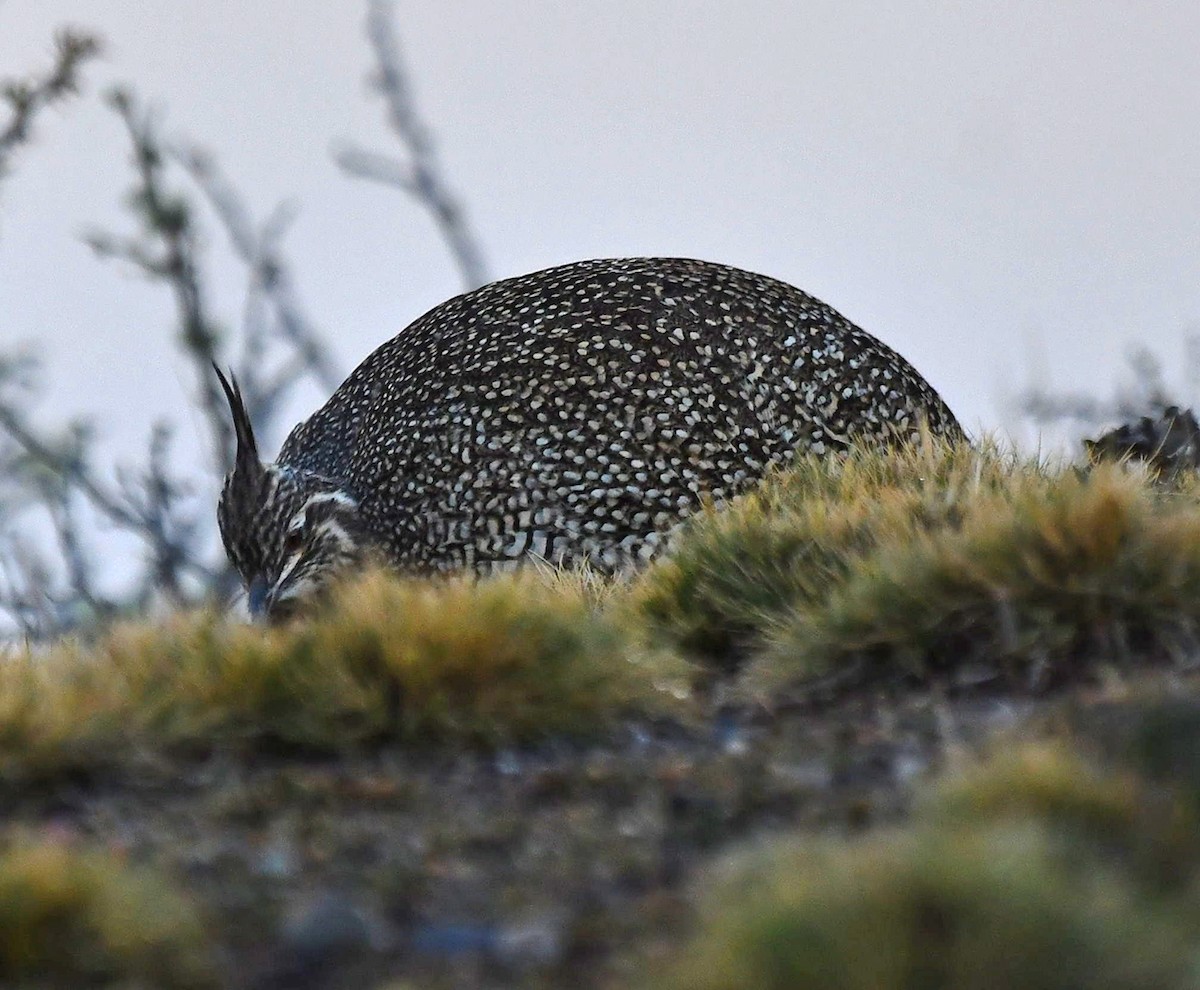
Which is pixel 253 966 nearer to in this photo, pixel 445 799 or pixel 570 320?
pixel 445 799

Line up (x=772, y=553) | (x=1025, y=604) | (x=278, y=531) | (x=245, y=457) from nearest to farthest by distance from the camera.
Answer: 1. (x=1025, y=604)
2. (x=772, y=553)
3. (x=278, y=531)
4. (x=245, y=457)

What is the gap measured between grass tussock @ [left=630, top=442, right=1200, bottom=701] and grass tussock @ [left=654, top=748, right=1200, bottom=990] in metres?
1.70

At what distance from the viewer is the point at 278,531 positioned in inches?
272

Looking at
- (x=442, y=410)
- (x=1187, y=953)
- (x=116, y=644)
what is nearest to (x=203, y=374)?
(x=442, y=410)

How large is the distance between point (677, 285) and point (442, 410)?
1108 mm

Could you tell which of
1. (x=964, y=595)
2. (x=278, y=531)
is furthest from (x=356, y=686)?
(x=278, y=531)

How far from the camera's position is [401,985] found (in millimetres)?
2500

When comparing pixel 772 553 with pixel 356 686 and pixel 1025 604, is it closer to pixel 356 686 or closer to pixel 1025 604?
pixel 1025 604

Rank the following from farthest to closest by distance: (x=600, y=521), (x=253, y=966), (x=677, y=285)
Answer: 1. (x=677, y=285)
2. (x=600, y=521)
3. (x=253, y=966)

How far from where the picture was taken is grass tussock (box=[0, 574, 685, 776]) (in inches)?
157

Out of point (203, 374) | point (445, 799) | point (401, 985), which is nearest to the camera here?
point (401, 985)

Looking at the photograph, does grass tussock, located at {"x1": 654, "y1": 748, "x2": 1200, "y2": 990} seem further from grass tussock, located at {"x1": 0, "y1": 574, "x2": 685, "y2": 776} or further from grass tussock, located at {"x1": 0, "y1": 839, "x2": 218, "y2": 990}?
grass tussock, located at {"x1": 0, "y1": 574, "x2": 685, "y2": 776}

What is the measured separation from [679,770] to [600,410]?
3260mm

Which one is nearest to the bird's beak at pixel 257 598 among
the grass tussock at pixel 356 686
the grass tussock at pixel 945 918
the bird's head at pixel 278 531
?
the bird's head at pixel 278 531
